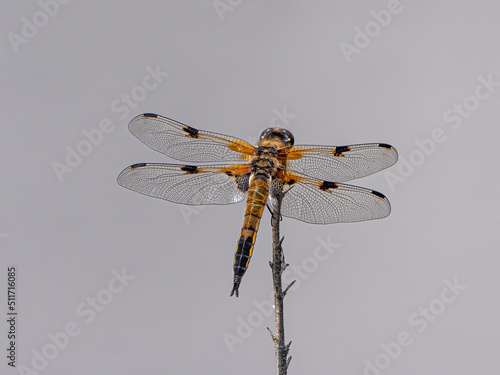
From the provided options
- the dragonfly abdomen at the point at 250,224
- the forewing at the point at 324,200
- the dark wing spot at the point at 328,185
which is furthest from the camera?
the dark wing spot at the point at 328,185

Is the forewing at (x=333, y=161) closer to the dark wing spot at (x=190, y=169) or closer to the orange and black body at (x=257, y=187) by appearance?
the orange and black body at (x=257, y=187)

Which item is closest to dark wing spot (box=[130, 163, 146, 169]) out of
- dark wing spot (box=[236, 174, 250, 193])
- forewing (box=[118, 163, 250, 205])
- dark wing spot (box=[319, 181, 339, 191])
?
forewing (box=[118, 163, 250, 205])

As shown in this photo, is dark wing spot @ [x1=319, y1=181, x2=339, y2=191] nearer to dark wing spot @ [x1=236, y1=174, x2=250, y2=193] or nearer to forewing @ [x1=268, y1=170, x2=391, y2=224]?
forewing @ [x1=268, y1=170, x2=391, y2=224]

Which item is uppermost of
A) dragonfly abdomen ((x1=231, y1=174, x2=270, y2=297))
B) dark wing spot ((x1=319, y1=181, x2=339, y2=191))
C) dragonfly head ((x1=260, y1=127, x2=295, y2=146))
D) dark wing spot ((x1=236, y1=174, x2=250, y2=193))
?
dragonfly head ((x1=260, y1=127, x2=295, y2=146))

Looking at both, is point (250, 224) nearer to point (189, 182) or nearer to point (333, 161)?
point (189, 182)

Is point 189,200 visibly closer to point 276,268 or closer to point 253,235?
point 253,235

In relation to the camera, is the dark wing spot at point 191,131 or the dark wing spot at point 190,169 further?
the dark wing spot at point 191,131

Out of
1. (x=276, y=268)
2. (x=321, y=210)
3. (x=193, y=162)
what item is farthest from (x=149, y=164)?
(x=276, y=268)

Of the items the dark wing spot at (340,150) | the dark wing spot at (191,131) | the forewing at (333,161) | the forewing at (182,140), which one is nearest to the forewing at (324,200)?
the forewing at (333,161)
